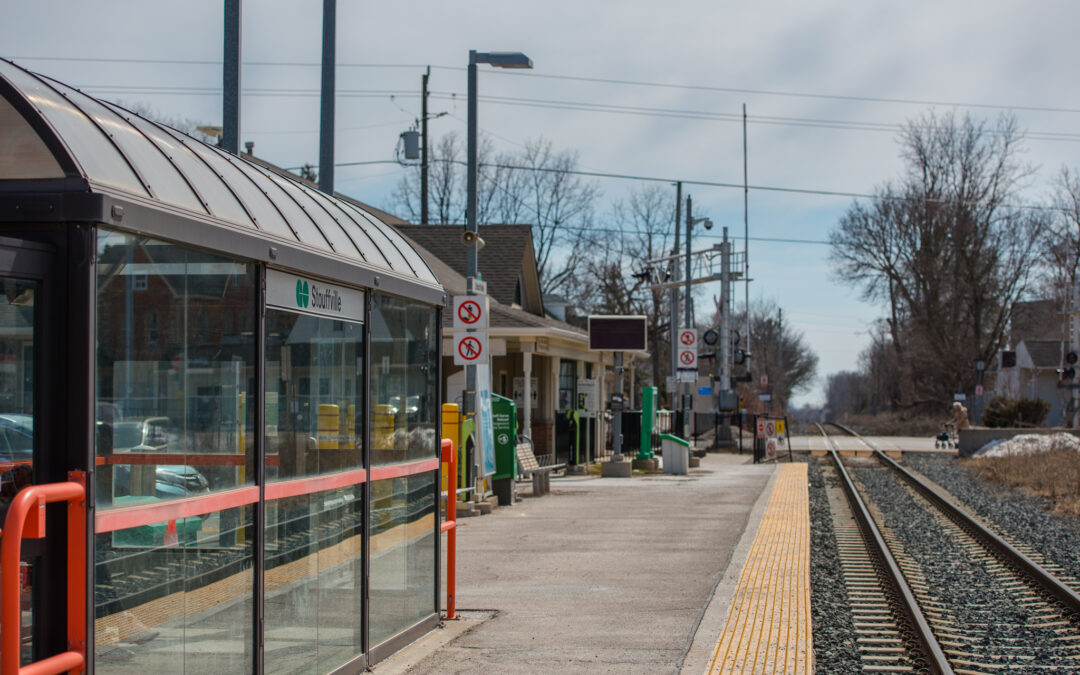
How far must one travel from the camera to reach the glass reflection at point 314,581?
5445 mm

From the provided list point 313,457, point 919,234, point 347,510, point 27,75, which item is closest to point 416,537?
point 347,510

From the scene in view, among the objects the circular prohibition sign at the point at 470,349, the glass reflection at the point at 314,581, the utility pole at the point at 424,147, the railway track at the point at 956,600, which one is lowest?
the railway track at the point at 956,600

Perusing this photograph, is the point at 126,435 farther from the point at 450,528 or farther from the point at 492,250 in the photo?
the point at 492,250

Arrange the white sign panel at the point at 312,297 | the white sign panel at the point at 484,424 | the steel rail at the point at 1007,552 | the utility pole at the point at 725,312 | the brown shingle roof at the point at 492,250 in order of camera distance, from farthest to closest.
Result: the utility pole at the point at 725,312 → the brown shingle roof at the point at 492,250 → the white sign panel at the point at 484,424 → the steel rail at the point at 1007,552 → the white sign panel at the point at 312,297

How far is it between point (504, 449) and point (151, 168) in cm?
1281

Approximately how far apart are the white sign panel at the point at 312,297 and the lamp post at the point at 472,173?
8712 millimetres

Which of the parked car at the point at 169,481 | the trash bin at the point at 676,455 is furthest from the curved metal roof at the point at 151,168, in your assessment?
the trash bin at the point at 676,455

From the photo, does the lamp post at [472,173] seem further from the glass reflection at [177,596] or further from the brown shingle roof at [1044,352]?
the brown shingle roof at [1044,352]

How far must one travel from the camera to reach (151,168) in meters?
4.56

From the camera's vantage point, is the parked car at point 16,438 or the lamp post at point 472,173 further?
the lamp post at point 472,173

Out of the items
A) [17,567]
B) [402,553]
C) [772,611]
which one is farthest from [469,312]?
[17,567]

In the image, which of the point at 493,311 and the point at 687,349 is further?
the point at 687,349

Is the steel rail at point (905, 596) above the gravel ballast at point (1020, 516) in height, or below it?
above

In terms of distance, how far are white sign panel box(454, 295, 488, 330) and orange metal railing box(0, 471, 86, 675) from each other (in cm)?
1079
